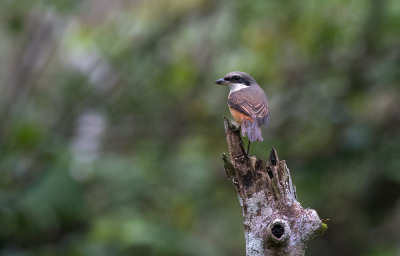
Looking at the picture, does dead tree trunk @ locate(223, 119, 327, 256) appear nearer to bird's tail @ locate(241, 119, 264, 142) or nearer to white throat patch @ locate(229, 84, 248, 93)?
bird's tail @ locate(241, 119, 264, 142)

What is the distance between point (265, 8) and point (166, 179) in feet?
8.47

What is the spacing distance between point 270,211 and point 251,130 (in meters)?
1.42

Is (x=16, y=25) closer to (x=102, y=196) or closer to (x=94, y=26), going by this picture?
(x=94, y=26)

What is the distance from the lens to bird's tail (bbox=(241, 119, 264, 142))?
410 centimetres

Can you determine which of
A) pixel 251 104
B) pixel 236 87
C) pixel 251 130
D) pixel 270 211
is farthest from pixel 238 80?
pixel 270 211

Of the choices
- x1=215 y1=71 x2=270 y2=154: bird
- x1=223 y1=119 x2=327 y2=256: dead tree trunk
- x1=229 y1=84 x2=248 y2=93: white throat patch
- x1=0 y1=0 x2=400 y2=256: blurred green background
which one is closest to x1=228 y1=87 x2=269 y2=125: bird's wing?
x1=215 y1=71 x2=270 y2=154: bird

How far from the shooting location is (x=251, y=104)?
459cm

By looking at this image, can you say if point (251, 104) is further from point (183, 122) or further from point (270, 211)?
point (183, 122)

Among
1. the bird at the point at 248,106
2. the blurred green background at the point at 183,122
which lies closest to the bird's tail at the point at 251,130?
the bird at the point at 248,106

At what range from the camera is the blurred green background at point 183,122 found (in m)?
6.75

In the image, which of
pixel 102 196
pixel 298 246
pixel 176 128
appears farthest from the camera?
pixel 176 128

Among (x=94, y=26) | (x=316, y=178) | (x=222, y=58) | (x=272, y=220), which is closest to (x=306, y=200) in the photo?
(x=316, y=178)

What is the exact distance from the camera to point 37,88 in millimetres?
8828

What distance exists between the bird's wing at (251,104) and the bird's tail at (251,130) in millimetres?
97
